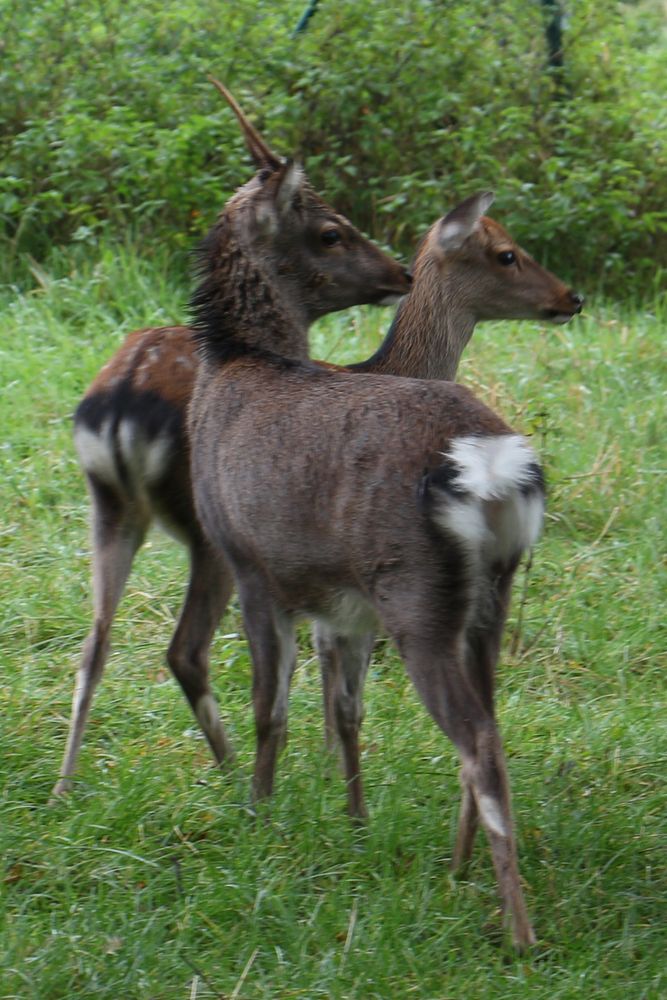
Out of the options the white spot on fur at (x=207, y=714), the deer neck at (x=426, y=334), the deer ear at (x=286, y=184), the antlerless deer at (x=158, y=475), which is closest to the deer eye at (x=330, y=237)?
the antlerless deer at (x=158, y=475)

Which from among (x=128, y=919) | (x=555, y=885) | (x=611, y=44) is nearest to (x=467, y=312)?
(x=555, y=885)

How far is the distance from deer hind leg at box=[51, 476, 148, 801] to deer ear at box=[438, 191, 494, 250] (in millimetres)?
1477

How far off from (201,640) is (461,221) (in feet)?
5.61

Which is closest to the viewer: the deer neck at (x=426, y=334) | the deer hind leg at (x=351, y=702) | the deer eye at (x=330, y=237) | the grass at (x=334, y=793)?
the grass at (x=334, y=793)

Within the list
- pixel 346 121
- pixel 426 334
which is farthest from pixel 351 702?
pixel 346 121

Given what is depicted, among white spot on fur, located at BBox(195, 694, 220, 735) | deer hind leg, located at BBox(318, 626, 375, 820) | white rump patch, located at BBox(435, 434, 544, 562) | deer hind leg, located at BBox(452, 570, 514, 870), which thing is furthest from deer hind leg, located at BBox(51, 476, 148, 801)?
white rump patch, located at BBox(435, 434, 544, 562)

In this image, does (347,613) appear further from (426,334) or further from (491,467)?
(426,334)

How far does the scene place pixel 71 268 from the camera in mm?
8367

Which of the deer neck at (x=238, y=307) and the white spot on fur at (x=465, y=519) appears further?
the deer neck at (x=238, y=307)

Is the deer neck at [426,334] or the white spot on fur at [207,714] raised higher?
the deer neck at [426,334]

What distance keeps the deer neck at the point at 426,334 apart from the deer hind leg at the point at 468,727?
66.9 inches

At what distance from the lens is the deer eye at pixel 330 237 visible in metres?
4.58

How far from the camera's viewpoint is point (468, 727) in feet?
11.1

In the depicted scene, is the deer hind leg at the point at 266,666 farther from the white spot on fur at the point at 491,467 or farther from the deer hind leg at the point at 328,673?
the white spot on fur at the point at 491,467
